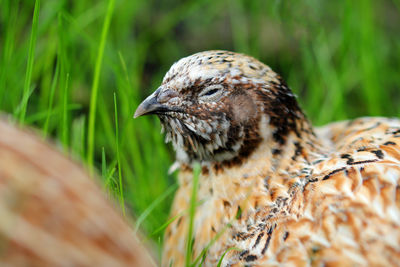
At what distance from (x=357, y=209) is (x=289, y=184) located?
351 millimetres

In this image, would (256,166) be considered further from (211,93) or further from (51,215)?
(51,215)

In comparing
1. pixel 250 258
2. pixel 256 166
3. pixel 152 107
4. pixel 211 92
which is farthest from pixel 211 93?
pixel 250 258

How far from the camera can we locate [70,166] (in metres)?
1.17

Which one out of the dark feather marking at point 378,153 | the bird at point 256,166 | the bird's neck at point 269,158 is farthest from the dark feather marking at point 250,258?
the dark feather marking at point 378,153

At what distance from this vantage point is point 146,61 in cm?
426

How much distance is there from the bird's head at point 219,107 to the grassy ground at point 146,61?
19 centimetres

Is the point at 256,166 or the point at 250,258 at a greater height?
the point at 256,166

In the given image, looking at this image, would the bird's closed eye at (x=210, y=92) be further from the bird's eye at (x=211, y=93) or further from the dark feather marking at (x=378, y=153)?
the dark feather marking at (x=378, y=153)

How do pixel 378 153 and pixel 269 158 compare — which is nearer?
pixel 378 153

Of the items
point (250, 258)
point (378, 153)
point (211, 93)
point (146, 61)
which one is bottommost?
point (250, 258)

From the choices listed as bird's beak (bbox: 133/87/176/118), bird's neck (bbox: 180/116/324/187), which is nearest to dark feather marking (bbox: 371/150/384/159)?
bird's neck (bbox: 180/116/324/187)

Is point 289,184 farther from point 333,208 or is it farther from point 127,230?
point 127,230

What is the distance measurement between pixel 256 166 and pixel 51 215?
1.15 m

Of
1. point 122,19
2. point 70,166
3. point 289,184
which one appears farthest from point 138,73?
point 70,166
